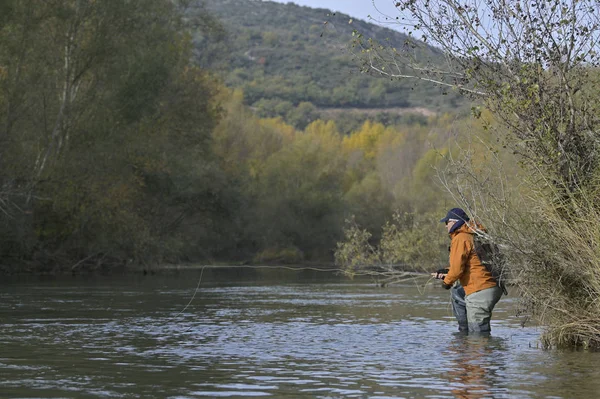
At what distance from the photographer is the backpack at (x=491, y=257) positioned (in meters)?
14.3

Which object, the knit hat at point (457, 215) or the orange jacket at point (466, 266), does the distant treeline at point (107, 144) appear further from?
the knit hat at point (457, 215)

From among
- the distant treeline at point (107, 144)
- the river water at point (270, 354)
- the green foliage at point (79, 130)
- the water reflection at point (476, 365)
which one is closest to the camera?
the water reflection at point (476, 365)

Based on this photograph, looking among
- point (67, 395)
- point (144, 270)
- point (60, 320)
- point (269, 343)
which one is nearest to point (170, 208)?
point (144, 270)

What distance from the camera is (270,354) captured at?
13.4 meters

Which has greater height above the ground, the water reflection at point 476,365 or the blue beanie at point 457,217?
the blue beanie at point 457,217

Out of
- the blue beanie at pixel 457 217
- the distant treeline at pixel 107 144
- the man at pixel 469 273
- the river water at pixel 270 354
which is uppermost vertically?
the distant treeline at pixel 107 144

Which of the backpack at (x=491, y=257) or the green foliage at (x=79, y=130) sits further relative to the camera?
the green foliage at (x=79, y=130)

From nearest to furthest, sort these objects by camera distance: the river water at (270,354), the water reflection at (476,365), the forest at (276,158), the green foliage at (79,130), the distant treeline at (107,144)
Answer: the water reflection at (476,365) → the river water at (270,354) → the forest at (276,158) → the green foliage at (79,130) → the distant treeline at (107,144)

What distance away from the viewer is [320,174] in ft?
252

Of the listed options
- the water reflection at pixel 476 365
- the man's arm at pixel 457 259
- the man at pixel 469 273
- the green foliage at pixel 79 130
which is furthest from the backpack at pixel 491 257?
the green foliage at pixel 79 130

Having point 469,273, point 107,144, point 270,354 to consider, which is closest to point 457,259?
point 469,273

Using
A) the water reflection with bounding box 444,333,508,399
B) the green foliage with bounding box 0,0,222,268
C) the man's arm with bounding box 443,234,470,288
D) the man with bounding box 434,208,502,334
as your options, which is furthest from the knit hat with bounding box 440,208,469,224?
the green foliage with bounding box 0,0,222,268

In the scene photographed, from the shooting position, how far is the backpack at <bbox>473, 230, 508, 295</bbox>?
14314 mm

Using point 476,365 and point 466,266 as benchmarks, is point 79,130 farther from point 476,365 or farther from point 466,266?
point 476,365
